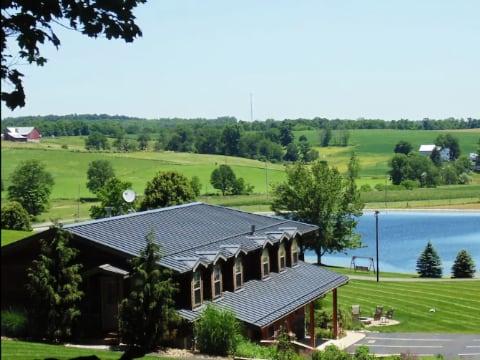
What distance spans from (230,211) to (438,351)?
11.8 meters

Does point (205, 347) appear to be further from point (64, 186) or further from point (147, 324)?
point (64, 186)

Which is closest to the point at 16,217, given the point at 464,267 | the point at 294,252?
the point at 294,252

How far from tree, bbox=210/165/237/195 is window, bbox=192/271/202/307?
375ft

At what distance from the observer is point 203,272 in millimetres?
28391

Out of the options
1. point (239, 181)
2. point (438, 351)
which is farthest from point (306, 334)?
point (239, 181)

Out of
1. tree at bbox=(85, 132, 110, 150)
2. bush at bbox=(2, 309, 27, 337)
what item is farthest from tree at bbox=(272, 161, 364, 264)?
tree at bbox=(85, 132, 110, 150)

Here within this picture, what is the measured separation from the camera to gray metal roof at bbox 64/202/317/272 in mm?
26688

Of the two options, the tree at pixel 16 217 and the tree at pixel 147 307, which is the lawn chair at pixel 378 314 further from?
the tree at pixel 16 217

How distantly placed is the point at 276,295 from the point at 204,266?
498cm

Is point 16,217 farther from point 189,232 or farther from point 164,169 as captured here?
point 164,169

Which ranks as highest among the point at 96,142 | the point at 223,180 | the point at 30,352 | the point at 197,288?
the point at 96,142

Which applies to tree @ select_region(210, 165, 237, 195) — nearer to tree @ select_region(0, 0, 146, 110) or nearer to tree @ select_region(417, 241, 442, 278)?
tree @ select_region(417, 241, 442, 278)

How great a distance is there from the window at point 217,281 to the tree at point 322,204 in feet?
144

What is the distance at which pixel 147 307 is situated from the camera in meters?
23.5
